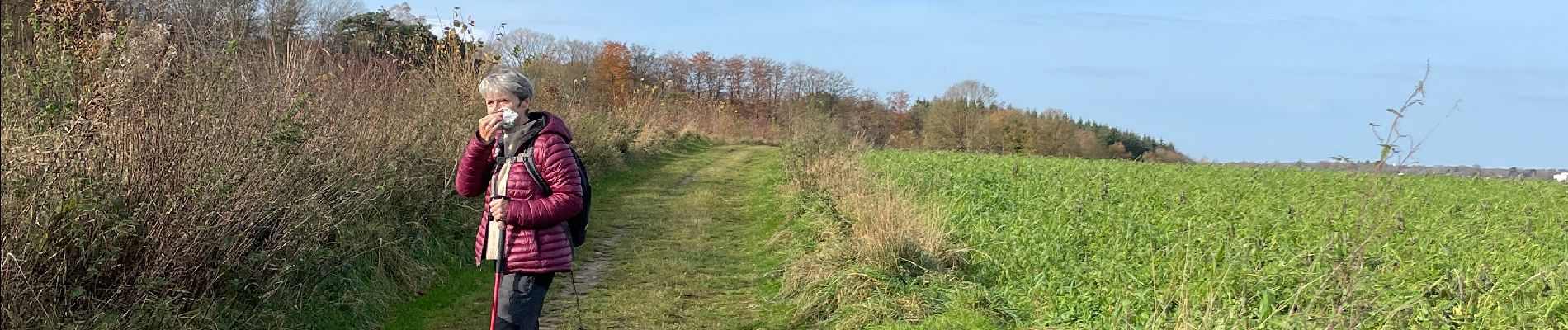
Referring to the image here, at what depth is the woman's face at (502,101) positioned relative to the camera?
4.18 meters

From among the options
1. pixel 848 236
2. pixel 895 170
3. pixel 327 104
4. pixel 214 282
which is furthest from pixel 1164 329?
pixel 895 170

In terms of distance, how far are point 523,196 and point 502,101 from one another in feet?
1.33

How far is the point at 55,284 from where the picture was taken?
413 cm

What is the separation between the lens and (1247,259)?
6.40 metres

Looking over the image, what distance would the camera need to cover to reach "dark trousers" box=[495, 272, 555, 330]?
4312 mm

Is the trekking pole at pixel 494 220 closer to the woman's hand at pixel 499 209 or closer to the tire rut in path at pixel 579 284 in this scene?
the woman's hand at pixel 499 209

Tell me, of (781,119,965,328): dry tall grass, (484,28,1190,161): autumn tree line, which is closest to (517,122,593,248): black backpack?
(781,119,965,328): dry tall grass

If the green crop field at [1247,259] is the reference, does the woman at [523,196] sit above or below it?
above

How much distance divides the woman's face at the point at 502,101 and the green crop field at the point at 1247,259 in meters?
3.06

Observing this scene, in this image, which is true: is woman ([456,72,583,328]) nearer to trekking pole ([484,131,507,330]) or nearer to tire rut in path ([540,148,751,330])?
trekking pole ([484,131,507,330])

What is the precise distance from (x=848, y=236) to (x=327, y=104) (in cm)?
416

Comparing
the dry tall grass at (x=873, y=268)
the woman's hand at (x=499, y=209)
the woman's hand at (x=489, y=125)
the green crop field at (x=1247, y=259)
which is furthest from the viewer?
the dry tall grass at (x=873, y=268)

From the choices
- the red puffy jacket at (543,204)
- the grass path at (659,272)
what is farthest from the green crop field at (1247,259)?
the red puffy jacket at (543,204)

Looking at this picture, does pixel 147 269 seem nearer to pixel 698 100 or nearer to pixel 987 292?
pixel 987 292
